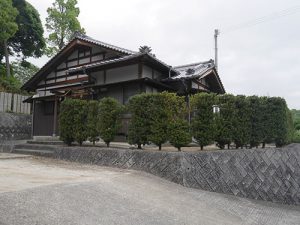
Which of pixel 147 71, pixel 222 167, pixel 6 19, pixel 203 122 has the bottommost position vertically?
pixel 222 167

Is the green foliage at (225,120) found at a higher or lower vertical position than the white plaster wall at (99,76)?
lower

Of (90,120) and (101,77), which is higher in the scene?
(101,77)

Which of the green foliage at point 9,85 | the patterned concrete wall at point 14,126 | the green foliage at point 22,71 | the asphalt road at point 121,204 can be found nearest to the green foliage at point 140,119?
the asphalt road at point 121,204

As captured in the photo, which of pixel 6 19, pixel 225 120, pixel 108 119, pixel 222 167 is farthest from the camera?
pixel 6 19

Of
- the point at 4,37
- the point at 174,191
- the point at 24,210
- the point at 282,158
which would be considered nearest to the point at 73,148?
the point at 174,191

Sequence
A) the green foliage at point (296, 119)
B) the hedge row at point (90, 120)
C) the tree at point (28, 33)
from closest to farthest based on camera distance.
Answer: the hedge row at point (90, 120), the green foliage at point (296, 119), the tree at point (28, 33)

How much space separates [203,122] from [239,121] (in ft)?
5.63

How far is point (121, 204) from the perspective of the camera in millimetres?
5207

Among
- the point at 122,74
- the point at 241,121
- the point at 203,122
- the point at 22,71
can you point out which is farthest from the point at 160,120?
the point at 22,71

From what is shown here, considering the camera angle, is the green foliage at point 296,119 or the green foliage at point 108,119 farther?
the green foliage at point 296,119

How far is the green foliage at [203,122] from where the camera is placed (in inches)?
360

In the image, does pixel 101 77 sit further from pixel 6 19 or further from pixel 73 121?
pixel 6 19

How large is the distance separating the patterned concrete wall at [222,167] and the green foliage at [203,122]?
2.69 feet

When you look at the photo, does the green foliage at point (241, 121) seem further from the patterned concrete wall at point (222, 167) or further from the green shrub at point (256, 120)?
the patterned concrete wall at point (222, 167)
